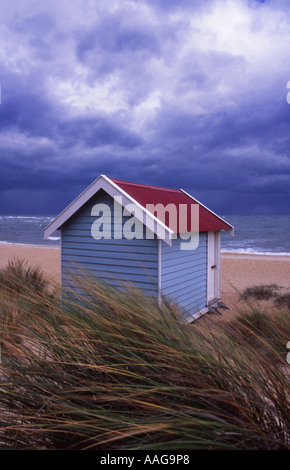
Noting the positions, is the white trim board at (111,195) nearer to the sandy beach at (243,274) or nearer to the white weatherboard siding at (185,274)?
the white weatherboard siding at (185,274)

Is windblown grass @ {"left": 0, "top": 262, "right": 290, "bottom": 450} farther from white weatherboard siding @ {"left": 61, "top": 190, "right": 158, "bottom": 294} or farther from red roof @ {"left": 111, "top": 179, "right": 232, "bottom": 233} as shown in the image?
red roof @ {"left": 111, "top": 179, "right": 232, "bottom": 233}

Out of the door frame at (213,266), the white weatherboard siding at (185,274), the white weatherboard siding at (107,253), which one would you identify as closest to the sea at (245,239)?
the door frame at (213,266)

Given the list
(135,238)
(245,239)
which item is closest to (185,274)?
(135,238)

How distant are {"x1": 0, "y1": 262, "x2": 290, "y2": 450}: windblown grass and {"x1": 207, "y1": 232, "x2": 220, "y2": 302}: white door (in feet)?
25.0

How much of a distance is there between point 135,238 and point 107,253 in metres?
0.91

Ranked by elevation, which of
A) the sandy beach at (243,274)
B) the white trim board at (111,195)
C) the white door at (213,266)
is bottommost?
the sandy beach at (243,274)

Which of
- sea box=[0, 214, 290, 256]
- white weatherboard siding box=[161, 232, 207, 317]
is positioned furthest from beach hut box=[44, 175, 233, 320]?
sea box=[0, 214, 290, 256]

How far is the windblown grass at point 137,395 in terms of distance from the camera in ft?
6.15

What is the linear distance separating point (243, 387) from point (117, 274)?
5986 millimetres

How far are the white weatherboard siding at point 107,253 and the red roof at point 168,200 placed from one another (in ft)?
1.83

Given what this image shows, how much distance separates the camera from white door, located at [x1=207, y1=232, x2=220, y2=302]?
403 inches

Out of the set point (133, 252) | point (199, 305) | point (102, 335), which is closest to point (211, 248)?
point (199, 305)

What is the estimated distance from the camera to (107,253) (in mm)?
8148

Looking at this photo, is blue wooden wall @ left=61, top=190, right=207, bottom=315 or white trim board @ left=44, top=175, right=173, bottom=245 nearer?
white trim board @ left=44, top=175, right=173, bottom=245
